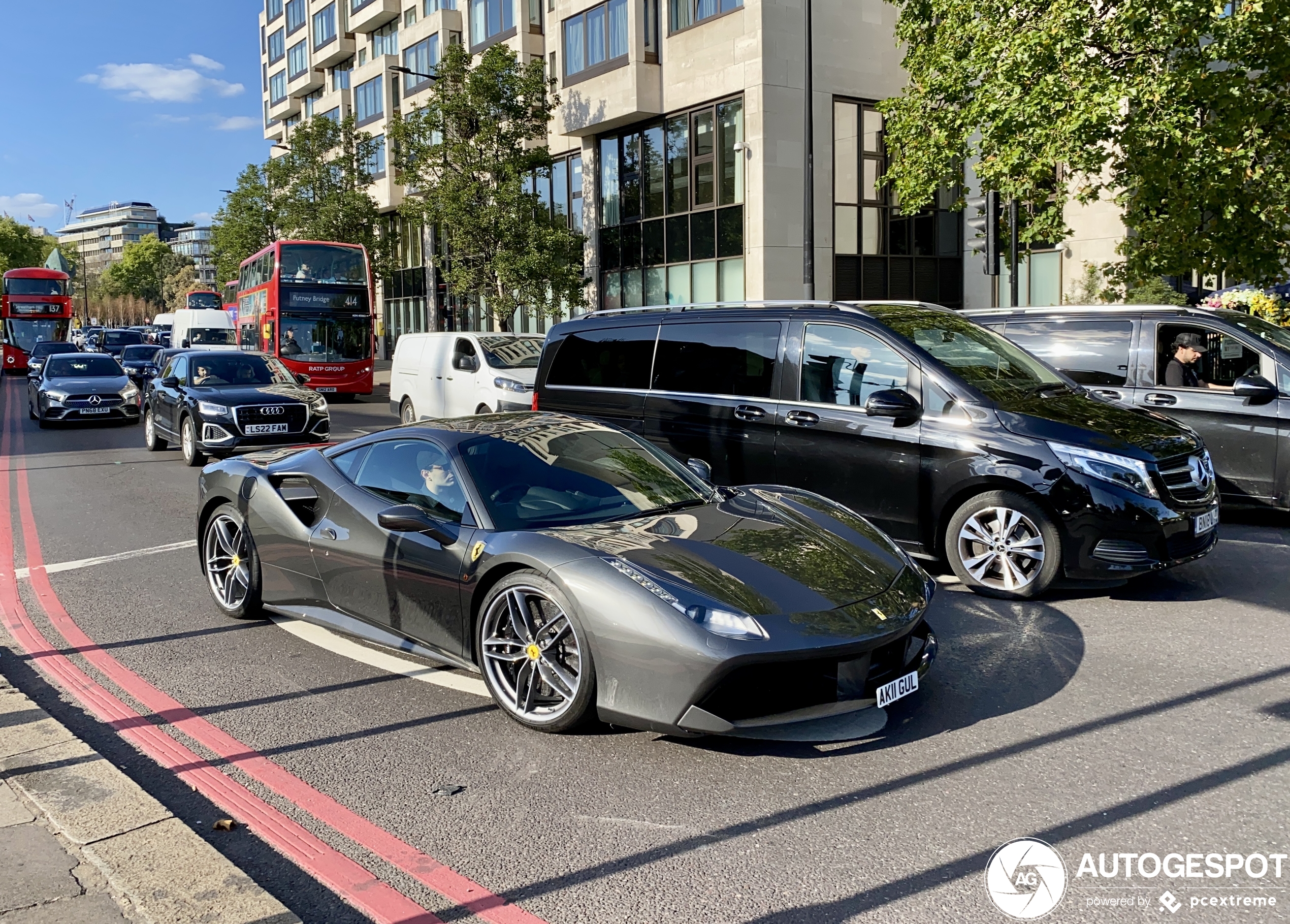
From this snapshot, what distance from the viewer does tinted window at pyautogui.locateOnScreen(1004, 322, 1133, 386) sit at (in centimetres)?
955

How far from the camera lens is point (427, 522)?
16.3 ft

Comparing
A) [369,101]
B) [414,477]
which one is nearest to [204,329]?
[369,101]

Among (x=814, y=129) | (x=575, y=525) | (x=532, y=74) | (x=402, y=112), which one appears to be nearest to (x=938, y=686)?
(x=575, y=525)

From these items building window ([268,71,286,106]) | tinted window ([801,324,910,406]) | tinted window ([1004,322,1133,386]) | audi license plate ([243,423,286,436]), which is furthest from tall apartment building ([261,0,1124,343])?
building window ([268,71,286,106])

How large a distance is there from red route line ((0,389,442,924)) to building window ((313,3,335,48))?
2298 inches

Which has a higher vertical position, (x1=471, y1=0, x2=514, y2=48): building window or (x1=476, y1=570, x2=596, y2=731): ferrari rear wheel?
(x1=471, y1=0, x2=514, y2=48): building window

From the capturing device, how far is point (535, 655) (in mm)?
4484

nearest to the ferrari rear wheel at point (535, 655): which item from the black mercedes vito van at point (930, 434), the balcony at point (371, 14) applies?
the black mercedes vito van at point (930, 434)

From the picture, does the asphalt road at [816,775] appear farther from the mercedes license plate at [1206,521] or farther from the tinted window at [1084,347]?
the tinted window at [1084,347]

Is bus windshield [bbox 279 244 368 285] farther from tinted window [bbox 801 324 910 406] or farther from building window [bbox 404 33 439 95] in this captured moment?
tinted window [bbox 801 324 910 406]

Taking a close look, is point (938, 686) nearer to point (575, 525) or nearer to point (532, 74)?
point (575, 525)

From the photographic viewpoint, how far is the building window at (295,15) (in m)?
63.7

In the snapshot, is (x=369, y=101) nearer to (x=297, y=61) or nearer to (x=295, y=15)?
(x=297, y=61)

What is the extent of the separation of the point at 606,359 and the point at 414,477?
4.11 meters
